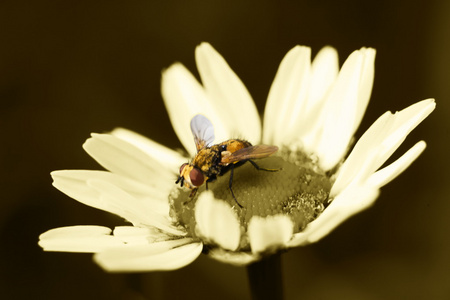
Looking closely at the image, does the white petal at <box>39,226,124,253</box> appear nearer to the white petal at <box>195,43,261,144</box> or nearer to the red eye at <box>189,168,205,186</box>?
the red eye at <box>189,168,205,186</box>

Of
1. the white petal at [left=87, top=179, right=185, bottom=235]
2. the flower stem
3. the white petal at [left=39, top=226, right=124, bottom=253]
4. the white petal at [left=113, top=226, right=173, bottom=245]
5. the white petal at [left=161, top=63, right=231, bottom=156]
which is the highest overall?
the white petal at [left=161, top=63, right=231, bottom=156]

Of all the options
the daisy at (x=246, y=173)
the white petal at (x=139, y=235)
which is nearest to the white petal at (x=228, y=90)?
the daisy at (x=246, y=173)

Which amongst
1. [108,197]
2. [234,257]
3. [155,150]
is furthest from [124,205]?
[155,150]

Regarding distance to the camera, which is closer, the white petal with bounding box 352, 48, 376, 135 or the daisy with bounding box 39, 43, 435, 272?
the daisy with bounding box 39, 43, 435, 272

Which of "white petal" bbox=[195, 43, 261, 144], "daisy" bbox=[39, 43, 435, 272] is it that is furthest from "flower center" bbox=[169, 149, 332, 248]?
"white petal" bbox=[195, 43, 261, 144]

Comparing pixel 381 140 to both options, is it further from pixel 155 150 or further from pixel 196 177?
pixel 155 150

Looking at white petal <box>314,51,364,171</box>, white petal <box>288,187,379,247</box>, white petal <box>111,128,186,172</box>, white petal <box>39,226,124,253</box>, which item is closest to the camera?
white petal <box>288,187,379,247</box>
